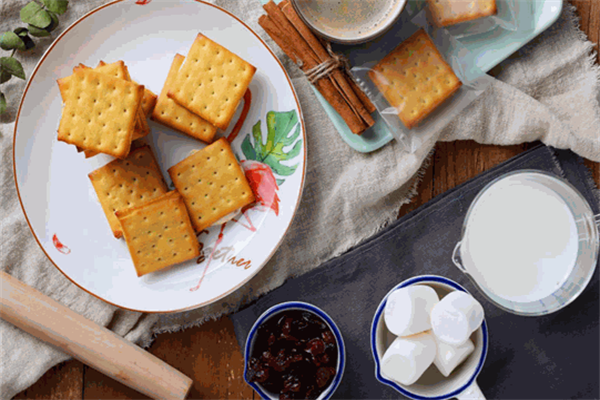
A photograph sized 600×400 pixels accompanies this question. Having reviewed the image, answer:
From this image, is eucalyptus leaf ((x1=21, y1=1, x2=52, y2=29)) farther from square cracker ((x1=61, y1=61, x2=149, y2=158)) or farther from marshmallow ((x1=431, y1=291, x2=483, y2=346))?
marshmallow ((x1=431, y1=291, x2=483, y2=346))

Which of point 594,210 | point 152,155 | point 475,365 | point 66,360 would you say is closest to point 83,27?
point 152,155

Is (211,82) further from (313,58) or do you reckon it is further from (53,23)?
(53,23)

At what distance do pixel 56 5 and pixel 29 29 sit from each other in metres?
0.07

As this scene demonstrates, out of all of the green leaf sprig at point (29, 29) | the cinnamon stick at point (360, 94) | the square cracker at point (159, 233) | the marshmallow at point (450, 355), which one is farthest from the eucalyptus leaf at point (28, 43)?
the marshmallow at point (450, 355)

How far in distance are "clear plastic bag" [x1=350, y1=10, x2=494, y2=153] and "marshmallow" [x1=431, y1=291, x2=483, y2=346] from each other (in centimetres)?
32

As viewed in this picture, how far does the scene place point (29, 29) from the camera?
1089 millimetres

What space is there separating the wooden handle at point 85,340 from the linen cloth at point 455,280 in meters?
0.19

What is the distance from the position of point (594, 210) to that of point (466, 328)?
0.42 metres

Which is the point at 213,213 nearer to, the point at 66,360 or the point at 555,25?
the point at 66,360

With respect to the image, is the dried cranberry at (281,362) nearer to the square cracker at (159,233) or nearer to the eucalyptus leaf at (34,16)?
the square cracker at (159,233)

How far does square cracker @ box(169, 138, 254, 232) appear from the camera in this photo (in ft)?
3.51

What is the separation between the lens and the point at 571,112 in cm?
113

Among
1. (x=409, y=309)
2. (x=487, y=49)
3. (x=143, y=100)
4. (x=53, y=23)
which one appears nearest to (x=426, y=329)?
(x=409, y=309)

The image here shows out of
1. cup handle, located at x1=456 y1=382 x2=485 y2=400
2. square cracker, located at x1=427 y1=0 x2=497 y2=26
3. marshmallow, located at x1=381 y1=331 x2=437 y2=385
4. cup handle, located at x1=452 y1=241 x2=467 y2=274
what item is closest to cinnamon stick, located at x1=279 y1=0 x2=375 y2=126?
square cracker, located at x1=427 y1=0 x2=497 y2=26
